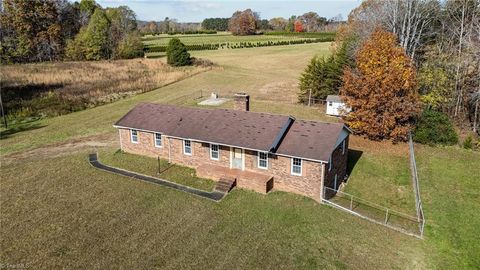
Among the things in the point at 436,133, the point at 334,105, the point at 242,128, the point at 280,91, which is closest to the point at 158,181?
the point at 242,128

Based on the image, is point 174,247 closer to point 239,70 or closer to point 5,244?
point 5,244

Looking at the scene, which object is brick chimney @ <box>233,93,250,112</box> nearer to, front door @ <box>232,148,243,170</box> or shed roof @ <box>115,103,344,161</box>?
shed roof @ <box>115,103,344,161</box>

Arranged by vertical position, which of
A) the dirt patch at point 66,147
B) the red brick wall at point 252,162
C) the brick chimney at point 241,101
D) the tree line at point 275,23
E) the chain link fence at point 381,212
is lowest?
the chain link fence at point 381,212

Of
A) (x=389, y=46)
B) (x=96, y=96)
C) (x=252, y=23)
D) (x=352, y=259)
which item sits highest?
(x=252, y=23)

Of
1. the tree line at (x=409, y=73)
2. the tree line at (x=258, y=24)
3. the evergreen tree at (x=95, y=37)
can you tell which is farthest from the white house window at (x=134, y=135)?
the tree line at (x=258, y=24)

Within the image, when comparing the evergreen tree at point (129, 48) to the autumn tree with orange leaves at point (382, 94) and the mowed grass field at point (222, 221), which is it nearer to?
the mowed grass field at point (222, 221)

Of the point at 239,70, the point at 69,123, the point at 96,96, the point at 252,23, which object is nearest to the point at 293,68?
the point at 239,70

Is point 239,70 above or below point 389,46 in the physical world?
below

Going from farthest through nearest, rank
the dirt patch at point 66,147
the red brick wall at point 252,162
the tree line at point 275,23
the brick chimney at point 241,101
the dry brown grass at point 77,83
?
the tree line at point 275,23 < the dry brown grass at point 77,83 < the dirt patch at point 66,147 < the brick chimney at point 241,101 < the red brick wall at point 252,162

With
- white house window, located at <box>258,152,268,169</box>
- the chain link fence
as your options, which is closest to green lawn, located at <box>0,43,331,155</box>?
white house window, located at <box>258,152,268,169</box>
